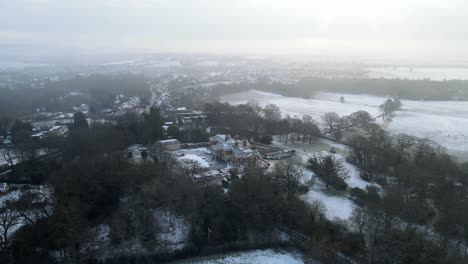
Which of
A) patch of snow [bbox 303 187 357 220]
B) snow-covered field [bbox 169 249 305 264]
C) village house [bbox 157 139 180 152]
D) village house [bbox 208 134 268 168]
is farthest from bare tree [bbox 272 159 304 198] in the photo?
village house [bbox 157 139 180 152]

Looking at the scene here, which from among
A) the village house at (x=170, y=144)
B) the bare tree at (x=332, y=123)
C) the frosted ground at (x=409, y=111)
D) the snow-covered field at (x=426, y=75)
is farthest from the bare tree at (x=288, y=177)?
the snow-covered field at (x=426, y=75)

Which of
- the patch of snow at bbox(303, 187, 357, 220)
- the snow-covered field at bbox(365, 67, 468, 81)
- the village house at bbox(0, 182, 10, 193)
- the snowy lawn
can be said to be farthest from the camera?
the snow-covered field at bbox(365, 67, 468, 81)

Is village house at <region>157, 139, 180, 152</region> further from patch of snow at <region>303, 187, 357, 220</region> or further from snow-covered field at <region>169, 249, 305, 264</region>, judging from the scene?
snow-covered field at <region>169, 249, 305, 264</region>

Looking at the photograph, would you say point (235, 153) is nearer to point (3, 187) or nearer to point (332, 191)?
point (332, 191)

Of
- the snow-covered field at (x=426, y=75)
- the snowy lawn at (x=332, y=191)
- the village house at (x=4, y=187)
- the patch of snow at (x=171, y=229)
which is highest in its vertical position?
the snow-covered field at (x=426, y=75)

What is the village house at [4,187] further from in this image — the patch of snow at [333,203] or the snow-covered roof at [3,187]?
the patch of snow at [333,203]

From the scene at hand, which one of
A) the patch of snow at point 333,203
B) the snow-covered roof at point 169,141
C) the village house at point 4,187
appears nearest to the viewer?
the patch of snow at point 333,203
